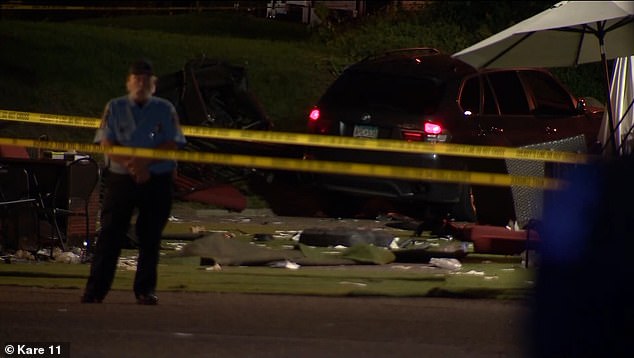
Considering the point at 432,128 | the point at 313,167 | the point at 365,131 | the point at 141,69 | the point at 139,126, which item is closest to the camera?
the point at 141,69

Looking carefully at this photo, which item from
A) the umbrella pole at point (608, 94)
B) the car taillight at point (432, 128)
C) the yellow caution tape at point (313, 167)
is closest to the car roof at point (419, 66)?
the car taillight at point (432, 128)

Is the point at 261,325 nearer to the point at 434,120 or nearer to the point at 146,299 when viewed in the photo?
the point at 146,299

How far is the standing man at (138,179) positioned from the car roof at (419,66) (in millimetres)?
5050

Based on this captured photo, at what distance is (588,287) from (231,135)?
171 inches

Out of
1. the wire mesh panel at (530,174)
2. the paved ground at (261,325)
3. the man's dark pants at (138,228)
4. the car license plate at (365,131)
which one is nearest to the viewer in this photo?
the paved ground at (261,325)

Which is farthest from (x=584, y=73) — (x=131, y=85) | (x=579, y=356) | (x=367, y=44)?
(x=579, y=356)

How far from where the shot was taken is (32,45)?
71.7ft

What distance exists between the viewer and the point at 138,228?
9047mm

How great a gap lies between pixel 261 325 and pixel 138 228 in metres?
1.13

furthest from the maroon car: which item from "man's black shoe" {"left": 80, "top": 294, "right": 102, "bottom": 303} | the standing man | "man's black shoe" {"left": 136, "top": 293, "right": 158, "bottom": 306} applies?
"man's black shoe" {"left": 80, "top": 294, "right": 102, "bottom": 303}

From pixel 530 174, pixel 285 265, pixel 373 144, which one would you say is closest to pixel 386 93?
pixel 530 174

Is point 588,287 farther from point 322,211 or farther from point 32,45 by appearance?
point 32,45

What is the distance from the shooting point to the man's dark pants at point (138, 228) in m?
8.91

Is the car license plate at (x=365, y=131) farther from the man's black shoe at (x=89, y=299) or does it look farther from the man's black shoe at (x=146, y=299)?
the man's black shoe at (x=89, y=299)
